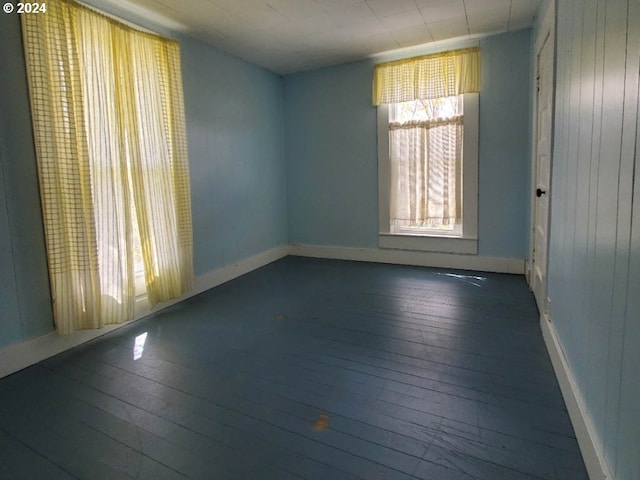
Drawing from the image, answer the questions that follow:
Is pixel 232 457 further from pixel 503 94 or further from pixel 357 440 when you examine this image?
pixel 503 94

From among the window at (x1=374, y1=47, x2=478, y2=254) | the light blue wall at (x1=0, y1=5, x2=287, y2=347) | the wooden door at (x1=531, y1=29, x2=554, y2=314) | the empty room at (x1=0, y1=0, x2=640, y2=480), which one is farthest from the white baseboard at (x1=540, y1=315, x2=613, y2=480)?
the light blue wall at (x1=0, y1=5, x2=287, y2=347)

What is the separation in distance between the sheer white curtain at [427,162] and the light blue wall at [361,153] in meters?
0.25

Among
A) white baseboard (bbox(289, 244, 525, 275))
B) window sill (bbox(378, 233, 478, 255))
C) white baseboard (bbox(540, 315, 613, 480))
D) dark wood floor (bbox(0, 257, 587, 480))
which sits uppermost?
window sill (bbox(378, 233, 478, 255))

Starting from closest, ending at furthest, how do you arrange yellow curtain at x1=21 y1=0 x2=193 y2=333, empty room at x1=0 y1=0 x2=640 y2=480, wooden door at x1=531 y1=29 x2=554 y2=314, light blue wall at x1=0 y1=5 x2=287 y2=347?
empty room at x1=0 y1=0 x2=640 y2=480 → light blue wall at x1=0 y1=5 x2=287 y2=347 → yellow curtain at x1=21 y1=0 x2=193 y2=333 → wooden door at x1=531 y1=29 x2=554 y2=314

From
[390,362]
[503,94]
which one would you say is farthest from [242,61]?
[390,362]

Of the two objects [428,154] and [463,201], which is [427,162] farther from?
[463,201]

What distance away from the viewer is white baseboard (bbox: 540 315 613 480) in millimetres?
1298

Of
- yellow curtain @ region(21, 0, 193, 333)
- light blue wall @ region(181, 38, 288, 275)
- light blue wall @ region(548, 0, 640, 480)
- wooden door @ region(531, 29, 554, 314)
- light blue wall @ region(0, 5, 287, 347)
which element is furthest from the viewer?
light blue wall @ region(181, 38, 288, 275)

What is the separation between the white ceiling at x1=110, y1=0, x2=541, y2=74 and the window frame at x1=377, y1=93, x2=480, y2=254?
0.74 metres

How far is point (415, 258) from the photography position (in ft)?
15.1

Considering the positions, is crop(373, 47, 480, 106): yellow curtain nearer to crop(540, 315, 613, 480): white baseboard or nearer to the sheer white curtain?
the sheer white curtain

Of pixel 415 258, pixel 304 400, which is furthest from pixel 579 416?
pixel 415 258

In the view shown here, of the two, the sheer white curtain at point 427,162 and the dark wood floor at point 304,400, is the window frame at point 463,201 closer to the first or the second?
the sheer white curtain at point 427,162

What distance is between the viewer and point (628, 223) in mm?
1091
